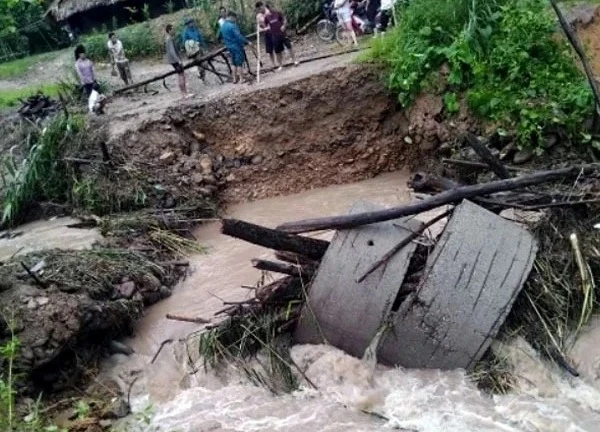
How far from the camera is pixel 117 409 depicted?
594cm

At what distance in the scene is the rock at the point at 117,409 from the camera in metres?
5.88

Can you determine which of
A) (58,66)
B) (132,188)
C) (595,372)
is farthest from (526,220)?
(58,66)

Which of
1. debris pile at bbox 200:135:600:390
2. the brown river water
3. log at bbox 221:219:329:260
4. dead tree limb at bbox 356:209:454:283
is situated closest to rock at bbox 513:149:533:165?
debris pile at bbox 200:135:600:390

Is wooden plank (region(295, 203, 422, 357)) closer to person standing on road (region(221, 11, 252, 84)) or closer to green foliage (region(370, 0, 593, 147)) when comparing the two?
green foliage (region(370, 0, 593, 147))

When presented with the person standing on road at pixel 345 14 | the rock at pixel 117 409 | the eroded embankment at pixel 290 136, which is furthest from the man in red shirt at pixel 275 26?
the rock at pixel 117 409

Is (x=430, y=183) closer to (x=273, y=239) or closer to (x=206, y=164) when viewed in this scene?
(x=273, y=239)

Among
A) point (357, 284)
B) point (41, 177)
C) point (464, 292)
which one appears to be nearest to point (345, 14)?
point (41, 177)

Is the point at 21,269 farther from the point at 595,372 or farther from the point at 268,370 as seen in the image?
the point at 595,372

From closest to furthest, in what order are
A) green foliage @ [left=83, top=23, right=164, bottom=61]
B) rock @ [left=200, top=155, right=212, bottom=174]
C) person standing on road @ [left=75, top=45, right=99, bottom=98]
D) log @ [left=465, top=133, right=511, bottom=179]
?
1. log @ [left=465, top=133, right=511, bottom=179]
2. rock @ [left=200, top=155, right=212, bottom=174]
3. person standing on road @ [left=75, top=45, right=99, bottom=98]
4. green foliage @ [left=83, top=23, right=164, bottom=61]

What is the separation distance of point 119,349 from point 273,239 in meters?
2.36

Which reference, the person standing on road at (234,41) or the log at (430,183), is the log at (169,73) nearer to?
the person standing on road at (234,41)

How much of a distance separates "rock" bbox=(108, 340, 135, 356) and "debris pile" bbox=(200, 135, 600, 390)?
1.69m

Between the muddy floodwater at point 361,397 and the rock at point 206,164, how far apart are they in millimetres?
4176

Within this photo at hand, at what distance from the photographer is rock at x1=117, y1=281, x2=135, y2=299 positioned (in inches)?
293
